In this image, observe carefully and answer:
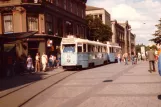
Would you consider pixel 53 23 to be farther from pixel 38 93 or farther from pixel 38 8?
pixel 38 93

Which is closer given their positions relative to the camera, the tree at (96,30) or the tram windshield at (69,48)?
the tram windshield at (69,48)

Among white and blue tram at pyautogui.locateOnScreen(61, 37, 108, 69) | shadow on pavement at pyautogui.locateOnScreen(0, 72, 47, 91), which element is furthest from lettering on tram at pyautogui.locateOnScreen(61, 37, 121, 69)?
shadow on pavement at pyautogui.locateOnScreen(0, 72, 47, 91)

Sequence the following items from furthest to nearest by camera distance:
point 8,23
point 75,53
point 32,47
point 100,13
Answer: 1. point 100,13
2. point 32,47
3. point 8,23
4. point 75,53

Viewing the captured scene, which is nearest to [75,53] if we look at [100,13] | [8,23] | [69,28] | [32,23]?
[32,23]

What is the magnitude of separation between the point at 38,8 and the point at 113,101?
24.1 metres

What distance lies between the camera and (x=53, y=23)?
1415 inches

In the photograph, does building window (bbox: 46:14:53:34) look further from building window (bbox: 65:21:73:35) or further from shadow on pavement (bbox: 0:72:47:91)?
shadow on pavement (bbox: 0:72:47:91)

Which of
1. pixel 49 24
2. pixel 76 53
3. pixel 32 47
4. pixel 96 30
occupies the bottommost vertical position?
pixel 76 53

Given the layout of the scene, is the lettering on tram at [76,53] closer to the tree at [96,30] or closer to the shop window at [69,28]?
the shop window at [69,28]

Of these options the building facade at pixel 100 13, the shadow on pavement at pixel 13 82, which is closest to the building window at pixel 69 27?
the shadow on pavement at pixel 13 82

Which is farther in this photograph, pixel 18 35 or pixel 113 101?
pixel 18 35

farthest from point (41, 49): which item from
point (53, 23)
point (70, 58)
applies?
point (70, 58)

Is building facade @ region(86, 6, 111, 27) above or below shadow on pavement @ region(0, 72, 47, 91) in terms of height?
above

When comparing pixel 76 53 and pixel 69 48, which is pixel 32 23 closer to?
pixel 69 48
